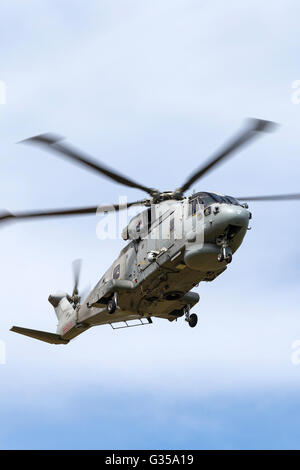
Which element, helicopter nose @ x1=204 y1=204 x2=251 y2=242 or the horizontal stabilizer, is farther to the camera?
the horizontal stabilizer

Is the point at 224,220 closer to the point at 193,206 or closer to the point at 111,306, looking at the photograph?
the point at 193,206

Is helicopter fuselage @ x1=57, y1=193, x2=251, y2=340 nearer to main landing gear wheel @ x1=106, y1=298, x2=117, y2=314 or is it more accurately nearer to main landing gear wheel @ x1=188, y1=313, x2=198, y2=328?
main landing gear wheel @ x1=106, y1=298, x2=117, y2=314

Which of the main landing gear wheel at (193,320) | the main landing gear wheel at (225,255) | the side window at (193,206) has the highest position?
the side window at (193,206)

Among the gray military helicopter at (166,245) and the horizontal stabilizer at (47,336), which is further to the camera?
the horizontal stabilizer at (47,336)

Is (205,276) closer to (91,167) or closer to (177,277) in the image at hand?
(177,277)

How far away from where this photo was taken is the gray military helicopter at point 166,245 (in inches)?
1299

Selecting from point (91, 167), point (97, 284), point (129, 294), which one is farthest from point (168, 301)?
point (91, 167)

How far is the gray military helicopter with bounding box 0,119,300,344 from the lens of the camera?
108 ft

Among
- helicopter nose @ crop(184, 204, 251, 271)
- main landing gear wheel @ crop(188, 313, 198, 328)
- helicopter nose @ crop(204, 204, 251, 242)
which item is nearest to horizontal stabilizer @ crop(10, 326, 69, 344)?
main landing gear wheel @ crop(188, 313, 198, 328)

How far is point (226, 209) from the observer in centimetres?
3303

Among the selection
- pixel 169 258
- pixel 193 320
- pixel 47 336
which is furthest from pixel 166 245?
pixel 47 336

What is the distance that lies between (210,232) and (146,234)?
4.41 meters

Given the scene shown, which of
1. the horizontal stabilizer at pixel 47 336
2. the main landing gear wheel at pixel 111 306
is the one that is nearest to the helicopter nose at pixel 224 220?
the main landing gear wheel at pixel 111 306

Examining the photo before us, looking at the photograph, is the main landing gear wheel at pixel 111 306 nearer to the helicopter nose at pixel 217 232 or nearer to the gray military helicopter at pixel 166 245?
the gray military helicopter at pixel 166 245
